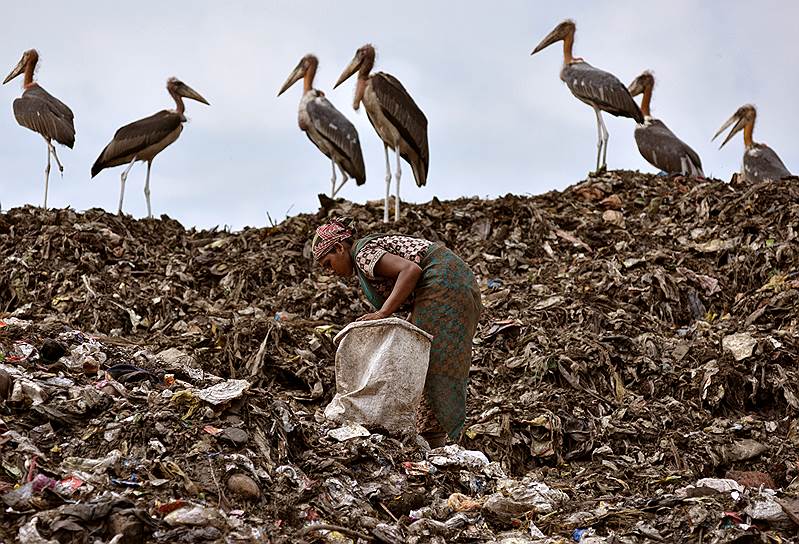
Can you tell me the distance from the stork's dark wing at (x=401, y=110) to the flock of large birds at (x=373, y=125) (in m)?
0.01

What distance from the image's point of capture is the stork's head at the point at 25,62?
15.8m

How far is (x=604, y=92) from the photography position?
45.4 ft

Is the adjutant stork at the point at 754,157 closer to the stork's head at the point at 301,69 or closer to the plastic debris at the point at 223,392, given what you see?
the stork's head at the point at 301,69

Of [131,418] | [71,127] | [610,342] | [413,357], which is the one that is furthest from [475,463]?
[71,127]

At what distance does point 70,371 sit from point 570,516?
2.62 meters

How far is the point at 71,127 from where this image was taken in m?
13.9

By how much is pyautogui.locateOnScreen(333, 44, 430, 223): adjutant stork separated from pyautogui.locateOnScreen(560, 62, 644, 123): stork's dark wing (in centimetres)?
278

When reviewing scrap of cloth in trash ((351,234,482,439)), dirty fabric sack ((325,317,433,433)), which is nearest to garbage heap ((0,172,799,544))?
dirty fabric sack ((325,317,433,433))

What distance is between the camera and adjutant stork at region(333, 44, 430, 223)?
1218cm

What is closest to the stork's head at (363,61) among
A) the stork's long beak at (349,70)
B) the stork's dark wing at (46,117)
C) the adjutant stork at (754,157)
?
the stork's long beak at (349,70)

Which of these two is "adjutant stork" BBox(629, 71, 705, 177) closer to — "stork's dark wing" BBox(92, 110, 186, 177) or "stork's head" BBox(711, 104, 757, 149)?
"stork's head" BBox(711, 104, 757, 149)

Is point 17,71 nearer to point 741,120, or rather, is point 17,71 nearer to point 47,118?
point 47,118

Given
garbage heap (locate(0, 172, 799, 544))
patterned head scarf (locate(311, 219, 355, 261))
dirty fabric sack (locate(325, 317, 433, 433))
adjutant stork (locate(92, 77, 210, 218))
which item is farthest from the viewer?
adjutant stork (locate(92, 77, 210, 218))

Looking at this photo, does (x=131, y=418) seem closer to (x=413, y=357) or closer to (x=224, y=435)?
(x=224, y=435)
